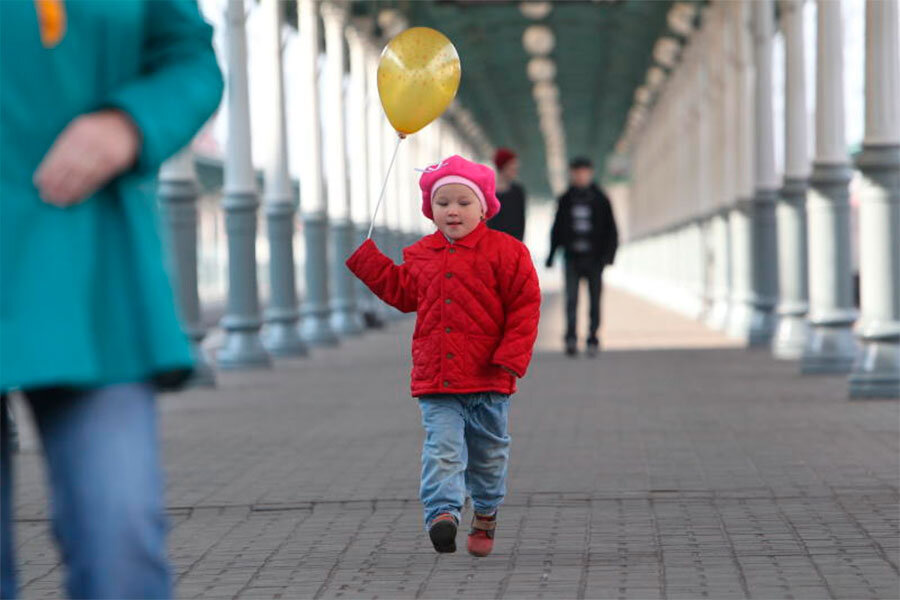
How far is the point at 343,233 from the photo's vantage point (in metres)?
26.0

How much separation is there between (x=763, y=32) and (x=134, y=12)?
17.6m

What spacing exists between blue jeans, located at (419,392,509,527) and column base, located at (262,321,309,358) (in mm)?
13850

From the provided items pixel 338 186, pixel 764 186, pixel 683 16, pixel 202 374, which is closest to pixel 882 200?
pixel 202 374

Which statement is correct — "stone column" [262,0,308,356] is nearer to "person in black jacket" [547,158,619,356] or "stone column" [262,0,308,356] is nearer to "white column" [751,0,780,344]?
"person in black jacket" [547,158,619,356]

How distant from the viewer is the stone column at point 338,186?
26.0 meters

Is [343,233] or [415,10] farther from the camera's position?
[415,10]

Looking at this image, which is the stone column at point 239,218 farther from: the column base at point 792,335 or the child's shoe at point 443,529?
the child's shoe at point 443,529

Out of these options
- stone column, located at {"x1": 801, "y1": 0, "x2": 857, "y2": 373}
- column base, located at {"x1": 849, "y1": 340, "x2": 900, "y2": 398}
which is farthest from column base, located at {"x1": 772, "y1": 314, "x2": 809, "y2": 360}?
column base, located at {"x1": 849, "y1": 340, "x2": 900, "y2": 398}

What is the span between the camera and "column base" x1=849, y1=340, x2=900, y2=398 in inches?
492

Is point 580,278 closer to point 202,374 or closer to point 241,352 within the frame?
point 241,352

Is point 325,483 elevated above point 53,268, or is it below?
below

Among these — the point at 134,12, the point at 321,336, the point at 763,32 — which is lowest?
the point at 321,336

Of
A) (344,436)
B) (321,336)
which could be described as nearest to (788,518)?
(344,436)

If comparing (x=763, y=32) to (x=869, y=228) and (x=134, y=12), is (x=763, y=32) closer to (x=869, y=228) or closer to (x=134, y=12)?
(x=869, y=228)
